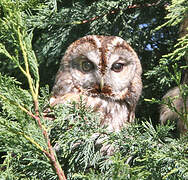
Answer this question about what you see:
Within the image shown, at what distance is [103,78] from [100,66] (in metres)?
0.10

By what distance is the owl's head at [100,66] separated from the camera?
2.59m

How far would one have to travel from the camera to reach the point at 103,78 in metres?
2.57

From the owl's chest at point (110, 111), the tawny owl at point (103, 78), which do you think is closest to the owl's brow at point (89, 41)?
the tawny owl at point (103, 78)

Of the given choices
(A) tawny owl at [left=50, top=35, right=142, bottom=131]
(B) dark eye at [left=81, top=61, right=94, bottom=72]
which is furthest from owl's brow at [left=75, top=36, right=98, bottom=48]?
(B) dark eye at [left=81, top=61, right=94, bottom=72]

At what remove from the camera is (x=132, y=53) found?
109 inches

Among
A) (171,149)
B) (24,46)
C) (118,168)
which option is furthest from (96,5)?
(118,168)

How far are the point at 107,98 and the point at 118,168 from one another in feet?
4.77

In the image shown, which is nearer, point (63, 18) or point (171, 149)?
point (171, 149)

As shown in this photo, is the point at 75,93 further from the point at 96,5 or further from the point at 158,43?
the point at 158,43

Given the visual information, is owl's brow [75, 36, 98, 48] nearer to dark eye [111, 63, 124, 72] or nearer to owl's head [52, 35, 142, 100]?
owl's head [52, 35, 142, 100]

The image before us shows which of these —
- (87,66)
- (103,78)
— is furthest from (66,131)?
Answer: (87,66)

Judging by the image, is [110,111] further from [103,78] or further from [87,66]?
[87,66]

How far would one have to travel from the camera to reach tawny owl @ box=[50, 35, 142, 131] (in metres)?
2.58

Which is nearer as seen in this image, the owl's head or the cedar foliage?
the cedar foliage
